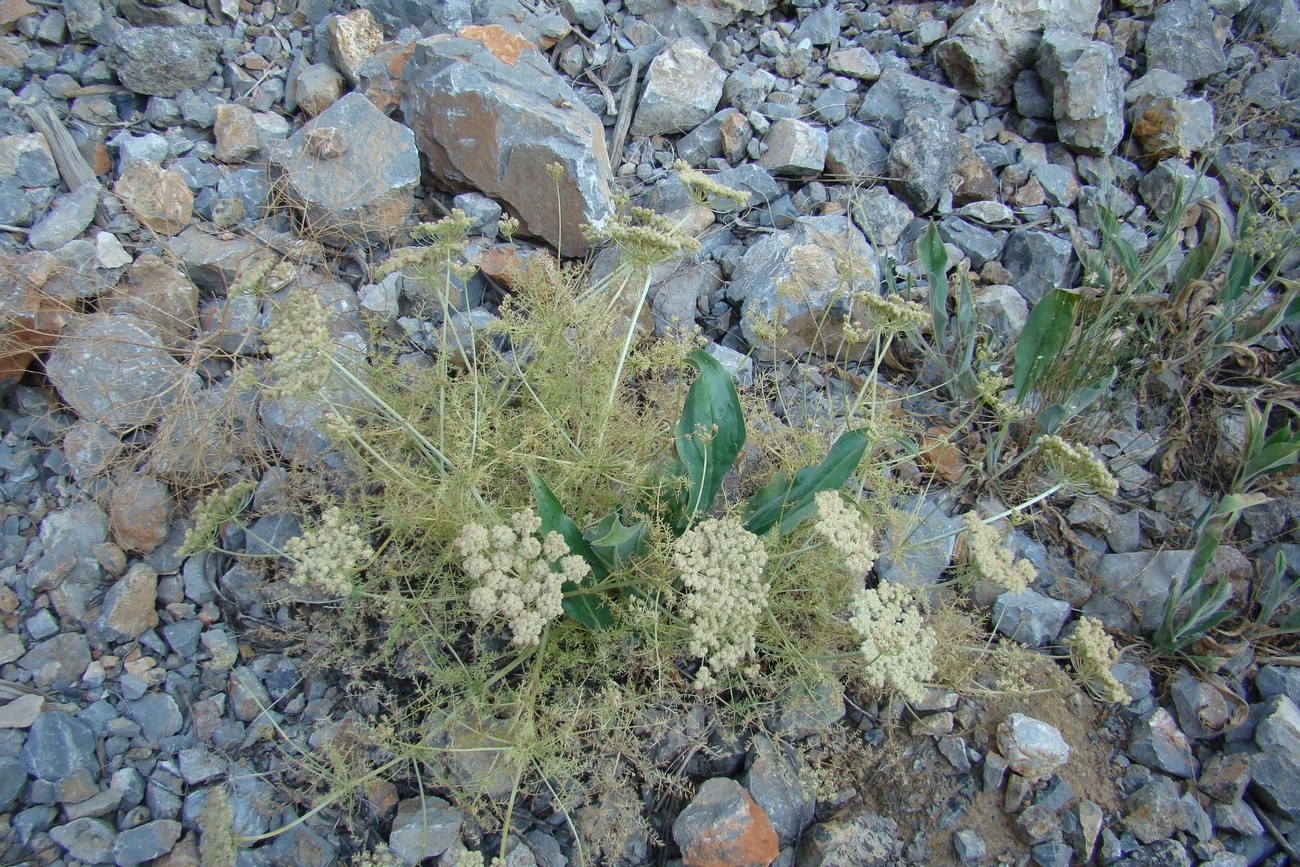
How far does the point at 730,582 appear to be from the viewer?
2.13 m

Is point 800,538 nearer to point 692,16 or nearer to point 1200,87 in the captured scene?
point 692,16

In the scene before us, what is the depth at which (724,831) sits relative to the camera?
88.7 inches

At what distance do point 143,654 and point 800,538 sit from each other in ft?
7.15

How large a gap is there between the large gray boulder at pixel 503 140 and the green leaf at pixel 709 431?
1.36 meters

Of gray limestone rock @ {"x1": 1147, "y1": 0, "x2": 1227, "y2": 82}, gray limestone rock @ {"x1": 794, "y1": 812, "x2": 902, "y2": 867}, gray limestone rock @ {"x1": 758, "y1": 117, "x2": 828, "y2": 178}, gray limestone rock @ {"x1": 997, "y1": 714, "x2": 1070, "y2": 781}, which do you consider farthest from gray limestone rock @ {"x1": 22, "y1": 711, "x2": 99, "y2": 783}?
gray limestone rock @ {"x1": 1147, "y1": 0, "x2": 1227, "y2": 82}

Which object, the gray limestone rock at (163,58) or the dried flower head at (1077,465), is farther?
the gray limestone rock at (163,58)

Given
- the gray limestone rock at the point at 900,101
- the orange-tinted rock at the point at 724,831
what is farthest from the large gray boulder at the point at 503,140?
the orange-tinted rock at the point at 724,831

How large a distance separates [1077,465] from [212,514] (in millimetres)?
2647

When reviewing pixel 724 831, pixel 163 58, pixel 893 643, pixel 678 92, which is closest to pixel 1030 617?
pixel 893 643

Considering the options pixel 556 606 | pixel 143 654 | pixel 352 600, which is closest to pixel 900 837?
pixel 556 606

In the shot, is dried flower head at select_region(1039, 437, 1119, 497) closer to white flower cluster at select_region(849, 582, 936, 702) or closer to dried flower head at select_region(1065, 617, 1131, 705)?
dried flower head at select_region(1065, 617, 1131, 705)

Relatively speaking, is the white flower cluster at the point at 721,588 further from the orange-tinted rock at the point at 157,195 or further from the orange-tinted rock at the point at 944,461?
the orange-tinted rock at the point at 157,195

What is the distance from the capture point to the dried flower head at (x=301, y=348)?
2.06 meters

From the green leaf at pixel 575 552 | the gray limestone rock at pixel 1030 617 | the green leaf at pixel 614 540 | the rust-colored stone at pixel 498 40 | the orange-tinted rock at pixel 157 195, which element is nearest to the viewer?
the green leaf at pixel 614 540
